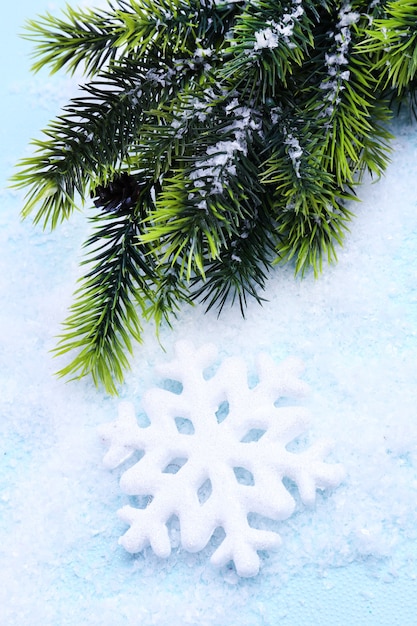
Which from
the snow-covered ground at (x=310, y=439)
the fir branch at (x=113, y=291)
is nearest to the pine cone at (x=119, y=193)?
the fir branch at (x=113, y=291)

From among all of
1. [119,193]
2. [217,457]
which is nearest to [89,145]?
[119,193]

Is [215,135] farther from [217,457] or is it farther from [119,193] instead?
[217,457]

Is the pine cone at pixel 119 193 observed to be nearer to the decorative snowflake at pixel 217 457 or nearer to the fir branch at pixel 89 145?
the fir branch at pixel 89 145

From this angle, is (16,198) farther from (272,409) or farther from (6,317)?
(272,409)

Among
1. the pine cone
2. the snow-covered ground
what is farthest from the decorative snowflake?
the pine cone

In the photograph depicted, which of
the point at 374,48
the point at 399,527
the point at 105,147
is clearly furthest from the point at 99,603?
the point at 374,48

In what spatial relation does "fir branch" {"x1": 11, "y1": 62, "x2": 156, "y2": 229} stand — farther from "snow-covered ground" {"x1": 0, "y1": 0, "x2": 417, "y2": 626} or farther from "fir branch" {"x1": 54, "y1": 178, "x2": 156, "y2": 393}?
"snow-covered ground" {"x1": 0, "y1": 0, "x2": 417, "y2": 626}
